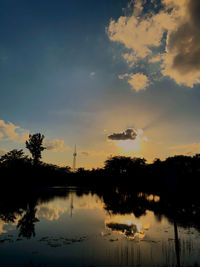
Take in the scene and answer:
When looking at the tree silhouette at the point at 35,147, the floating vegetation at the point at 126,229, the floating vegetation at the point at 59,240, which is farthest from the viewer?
the tree silhouette at the point at 35,147

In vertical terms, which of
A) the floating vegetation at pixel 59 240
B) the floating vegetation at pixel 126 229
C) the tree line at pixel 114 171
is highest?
the tree line at pixel 114 171

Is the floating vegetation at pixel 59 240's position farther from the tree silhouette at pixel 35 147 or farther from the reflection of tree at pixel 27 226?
the tree silhouette at pixel 35 147

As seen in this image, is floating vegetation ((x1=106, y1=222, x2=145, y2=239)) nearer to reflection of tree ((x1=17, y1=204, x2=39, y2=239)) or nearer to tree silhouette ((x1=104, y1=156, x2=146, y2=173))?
reflection of tree ((x1=17, y1=204, x2=39, y2=239))

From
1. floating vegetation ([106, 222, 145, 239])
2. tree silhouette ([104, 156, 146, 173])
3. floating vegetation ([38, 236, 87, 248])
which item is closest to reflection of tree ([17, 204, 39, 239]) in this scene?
floating vegetation ([38, 236, 87, 248])

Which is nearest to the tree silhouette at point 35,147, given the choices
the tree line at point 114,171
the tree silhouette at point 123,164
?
the tree line at point 114,171

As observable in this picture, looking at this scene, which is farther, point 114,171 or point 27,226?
point 114,171

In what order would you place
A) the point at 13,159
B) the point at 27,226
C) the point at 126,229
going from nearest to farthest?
the point at 126,229, the point at 27,226, the point at 13,159

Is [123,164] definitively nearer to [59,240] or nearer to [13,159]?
[13,159]

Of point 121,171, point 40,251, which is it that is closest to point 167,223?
point 40,251

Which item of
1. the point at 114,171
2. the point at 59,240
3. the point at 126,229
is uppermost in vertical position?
the point at 114,171

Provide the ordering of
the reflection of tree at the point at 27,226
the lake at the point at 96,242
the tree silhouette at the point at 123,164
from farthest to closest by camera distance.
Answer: the tree silhouette at the point at 123,164
the reflection of tree at the point at 27,226
the lake at the point at 96,242

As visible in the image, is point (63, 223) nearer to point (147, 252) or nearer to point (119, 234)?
point (119, 234)

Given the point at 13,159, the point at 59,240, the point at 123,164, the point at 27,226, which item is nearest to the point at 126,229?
the point at 59,240

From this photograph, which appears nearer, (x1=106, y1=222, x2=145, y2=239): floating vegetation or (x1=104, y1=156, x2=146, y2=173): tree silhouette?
(x1=106, y1=222, x2=145, y2=239): floating vegetation
